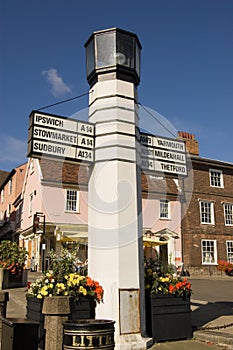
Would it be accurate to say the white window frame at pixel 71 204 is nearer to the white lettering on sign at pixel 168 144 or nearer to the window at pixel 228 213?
the window at pixel 228 213

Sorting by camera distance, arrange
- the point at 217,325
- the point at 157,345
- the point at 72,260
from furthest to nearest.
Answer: the point at 217,325 < the point at 72,260 < the point at 157,345

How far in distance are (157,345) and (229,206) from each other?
2430 centimetres

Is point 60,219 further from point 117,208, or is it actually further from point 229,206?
point 117,208

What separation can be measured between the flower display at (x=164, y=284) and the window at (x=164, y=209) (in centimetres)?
2018

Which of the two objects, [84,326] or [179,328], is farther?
[179,328]

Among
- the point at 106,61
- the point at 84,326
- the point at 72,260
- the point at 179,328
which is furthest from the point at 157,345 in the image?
the point at 106,61

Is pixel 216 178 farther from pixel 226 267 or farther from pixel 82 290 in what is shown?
pixel 82 290

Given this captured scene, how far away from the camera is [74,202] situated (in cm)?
2467

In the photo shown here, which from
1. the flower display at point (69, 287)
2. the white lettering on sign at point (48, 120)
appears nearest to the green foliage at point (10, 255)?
the flower display at point (69, 287)

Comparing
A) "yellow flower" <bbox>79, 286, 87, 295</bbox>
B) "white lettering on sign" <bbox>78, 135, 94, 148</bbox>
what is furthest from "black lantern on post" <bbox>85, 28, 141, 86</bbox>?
"yellow flower" <bbox>79, 286, 87, 295</bbox>

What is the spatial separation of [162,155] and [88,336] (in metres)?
4.16

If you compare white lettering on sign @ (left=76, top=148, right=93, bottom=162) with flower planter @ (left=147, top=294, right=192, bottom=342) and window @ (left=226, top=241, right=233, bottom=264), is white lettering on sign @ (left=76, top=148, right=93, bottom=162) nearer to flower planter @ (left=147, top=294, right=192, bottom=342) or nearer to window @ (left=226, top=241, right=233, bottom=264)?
flower planter @ (left=147, top=294, right=192, bottom=342)

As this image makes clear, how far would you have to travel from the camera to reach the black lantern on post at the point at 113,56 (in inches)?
266

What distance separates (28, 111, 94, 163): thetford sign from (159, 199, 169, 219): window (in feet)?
68.6
